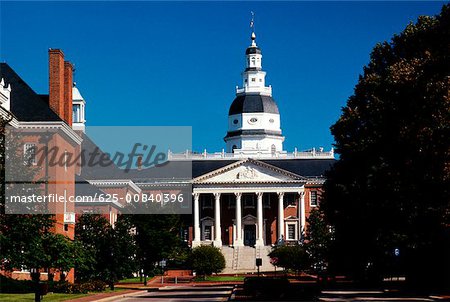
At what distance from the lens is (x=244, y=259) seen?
122 metres

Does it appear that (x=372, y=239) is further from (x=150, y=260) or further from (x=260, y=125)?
(x=260, y=125)

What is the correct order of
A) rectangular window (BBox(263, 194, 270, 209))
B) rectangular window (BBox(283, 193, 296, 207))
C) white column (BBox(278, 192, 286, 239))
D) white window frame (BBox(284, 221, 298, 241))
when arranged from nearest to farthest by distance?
white column (BBox(278, 192, 286, 239))
white window frame (BBox(284, 221, 298, 241))
rectangular window (BBox(283, 193, 296, 207))
rectangular window (BBox(263, 194, 270, 209))

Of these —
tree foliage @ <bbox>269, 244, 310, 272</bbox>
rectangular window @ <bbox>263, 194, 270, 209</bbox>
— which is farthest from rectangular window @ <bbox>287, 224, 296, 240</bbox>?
tree foliage @ <bbox>269, 244, 310, 272</bbox>

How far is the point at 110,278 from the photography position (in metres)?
61.1

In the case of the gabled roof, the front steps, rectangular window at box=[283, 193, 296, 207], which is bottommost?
the front steps

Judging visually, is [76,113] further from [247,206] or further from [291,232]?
[291,232]

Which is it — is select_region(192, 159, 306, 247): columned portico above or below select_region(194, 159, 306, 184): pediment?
below

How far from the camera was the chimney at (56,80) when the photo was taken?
62.7 meters

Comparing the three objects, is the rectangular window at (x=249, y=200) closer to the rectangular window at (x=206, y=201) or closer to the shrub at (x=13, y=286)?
the rectangular window at (x=206, y=201)

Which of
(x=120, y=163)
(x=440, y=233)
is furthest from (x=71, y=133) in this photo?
(x=440, y=233)

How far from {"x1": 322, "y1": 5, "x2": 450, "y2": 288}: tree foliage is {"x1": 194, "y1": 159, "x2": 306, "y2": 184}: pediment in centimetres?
7638

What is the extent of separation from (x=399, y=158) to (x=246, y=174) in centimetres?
8971

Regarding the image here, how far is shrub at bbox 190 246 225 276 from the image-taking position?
317 ft

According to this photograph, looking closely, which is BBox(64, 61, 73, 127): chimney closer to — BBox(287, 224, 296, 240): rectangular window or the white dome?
the white dome
